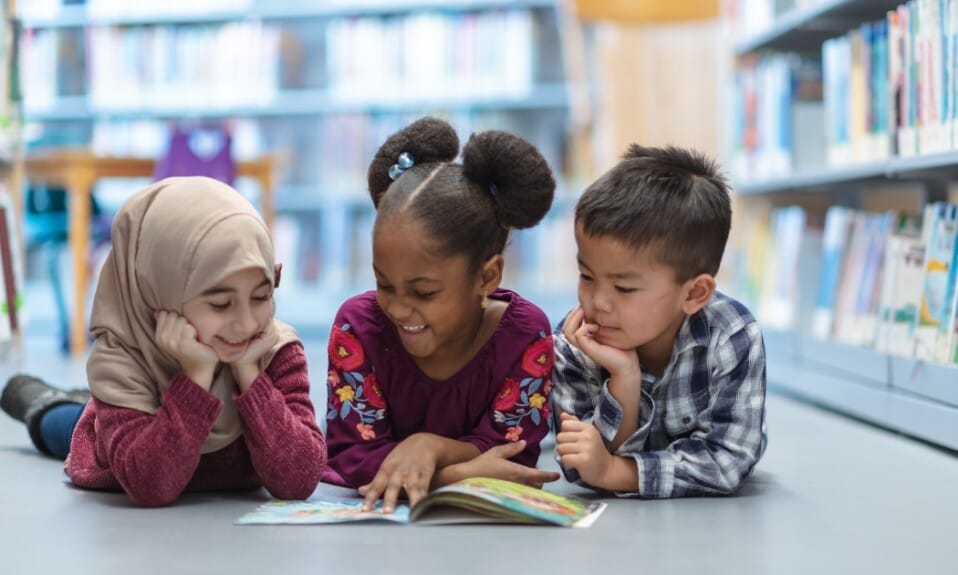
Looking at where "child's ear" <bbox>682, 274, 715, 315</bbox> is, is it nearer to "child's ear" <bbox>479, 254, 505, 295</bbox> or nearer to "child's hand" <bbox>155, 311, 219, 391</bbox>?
"child's ear" <bbox>479, 254, 505, 295</bbox>

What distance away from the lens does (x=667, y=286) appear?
175 cm

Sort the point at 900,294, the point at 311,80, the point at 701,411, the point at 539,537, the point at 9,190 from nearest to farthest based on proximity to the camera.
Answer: the point at 539,537
the point at 701,411
the point at 900,294
the point at 9,190
the point at 311,80

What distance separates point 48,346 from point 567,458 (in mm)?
3725

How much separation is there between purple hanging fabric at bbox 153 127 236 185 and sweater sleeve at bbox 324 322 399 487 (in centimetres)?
281

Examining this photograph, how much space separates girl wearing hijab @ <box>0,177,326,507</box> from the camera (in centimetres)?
154

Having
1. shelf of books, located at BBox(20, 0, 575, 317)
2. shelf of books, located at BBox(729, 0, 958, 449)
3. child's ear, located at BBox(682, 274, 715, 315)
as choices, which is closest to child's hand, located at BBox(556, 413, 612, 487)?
child's ear, located at BBox(682, 274, 715, 315)

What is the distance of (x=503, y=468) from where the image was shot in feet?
5.58

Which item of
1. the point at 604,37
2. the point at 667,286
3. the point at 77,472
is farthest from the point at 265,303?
the point at 604,37

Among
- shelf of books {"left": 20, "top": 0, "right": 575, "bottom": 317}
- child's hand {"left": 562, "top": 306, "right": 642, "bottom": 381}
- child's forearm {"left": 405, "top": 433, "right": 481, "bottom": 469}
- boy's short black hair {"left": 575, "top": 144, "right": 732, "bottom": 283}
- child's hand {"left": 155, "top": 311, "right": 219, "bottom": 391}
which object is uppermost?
shelf of books {"left": 20, "top": 0, "right": 575, "bottom": 317}

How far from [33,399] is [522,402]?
3.21ft

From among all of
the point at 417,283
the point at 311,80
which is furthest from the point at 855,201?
the point at 311,80

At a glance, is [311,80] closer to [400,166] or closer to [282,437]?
[400,166]

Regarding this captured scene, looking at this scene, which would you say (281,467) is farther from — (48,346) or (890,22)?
(48,346)

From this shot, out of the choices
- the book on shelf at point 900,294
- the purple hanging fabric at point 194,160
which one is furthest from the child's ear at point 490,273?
the purple hanging fabric at point 194,160
